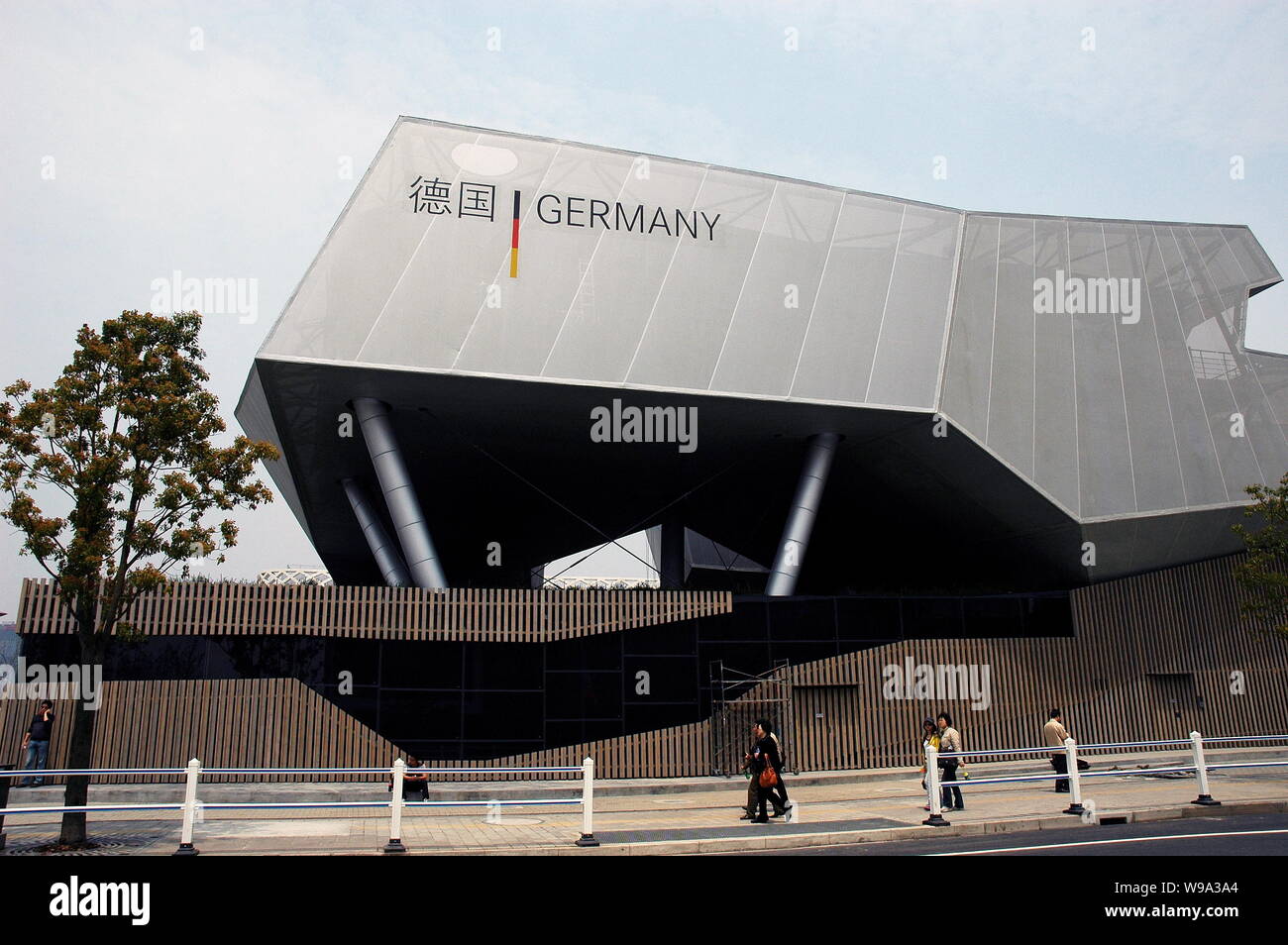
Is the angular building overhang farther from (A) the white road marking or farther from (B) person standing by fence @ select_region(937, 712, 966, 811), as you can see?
(A) the white road marking

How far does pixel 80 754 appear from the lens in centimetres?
1400

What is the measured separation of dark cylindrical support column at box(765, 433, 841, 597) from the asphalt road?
40.0 feet

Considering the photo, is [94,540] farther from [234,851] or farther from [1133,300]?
[1133,300]

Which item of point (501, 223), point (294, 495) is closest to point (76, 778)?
point (501, 223)

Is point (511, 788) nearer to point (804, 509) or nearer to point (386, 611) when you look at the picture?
point (386, 611)

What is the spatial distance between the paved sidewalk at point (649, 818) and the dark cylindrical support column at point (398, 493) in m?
5.99

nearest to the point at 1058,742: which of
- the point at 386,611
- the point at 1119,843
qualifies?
the point at 1119,843

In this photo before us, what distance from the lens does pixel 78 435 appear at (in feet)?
48.2

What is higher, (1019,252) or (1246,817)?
(1019,252)

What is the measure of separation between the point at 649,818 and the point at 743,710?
7.69 m

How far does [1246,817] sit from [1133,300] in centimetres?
1672

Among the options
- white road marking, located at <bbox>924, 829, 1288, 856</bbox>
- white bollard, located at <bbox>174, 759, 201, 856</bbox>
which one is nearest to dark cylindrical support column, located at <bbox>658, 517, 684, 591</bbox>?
white road marking, located at <bbox>924, 829, 1288, 856</bbox>

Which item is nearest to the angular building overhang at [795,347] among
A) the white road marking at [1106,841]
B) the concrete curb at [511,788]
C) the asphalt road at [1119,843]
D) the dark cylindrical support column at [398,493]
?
the dark cylindrical support column at [398,493]

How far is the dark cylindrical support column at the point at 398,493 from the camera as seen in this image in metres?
23.8
